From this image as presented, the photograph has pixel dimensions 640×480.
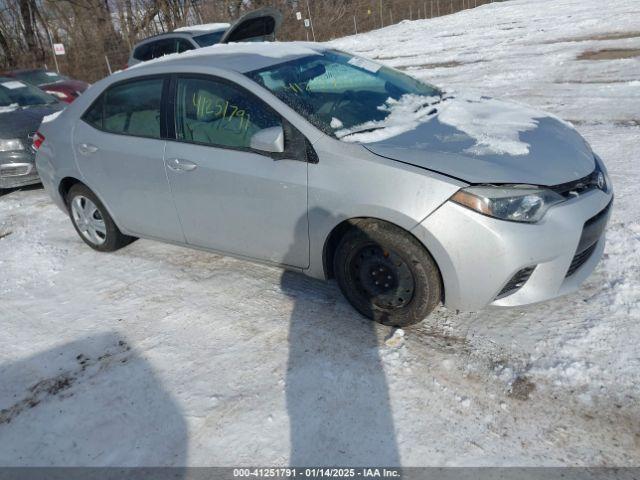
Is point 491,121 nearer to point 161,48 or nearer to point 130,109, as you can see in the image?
point 130,109

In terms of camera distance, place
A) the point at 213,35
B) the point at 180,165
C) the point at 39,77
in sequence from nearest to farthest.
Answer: the point at 180,165
the point at 213,35
the point at 39,77

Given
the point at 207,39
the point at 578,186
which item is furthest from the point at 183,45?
the point at 578,186

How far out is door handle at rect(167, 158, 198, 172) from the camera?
3.69 m

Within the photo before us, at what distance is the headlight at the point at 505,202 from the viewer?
2.77 metres

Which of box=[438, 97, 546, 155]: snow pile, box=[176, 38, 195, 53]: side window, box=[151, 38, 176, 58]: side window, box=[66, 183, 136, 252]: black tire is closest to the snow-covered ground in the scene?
box=[66, 183, 136, 252]: black tire

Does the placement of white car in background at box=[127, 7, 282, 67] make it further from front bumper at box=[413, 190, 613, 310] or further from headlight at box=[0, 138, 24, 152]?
front bumper at box=[413, 190, 613, 310]

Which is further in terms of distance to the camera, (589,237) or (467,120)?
(467,120)

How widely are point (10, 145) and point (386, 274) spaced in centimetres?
582

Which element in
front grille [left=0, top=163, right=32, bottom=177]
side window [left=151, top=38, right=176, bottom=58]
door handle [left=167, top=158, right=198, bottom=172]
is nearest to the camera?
door handle [left=167, top=158, right=198, bottom=172]

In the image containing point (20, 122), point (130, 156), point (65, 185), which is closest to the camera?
point (130, 156)

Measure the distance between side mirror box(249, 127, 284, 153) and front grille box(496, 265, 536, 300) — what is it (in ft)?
4.95

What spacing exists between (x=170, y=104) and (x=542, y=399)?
10.0ft

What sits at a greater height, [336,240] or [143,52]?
[143,52]

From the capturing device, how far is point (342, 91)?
3736 mm
